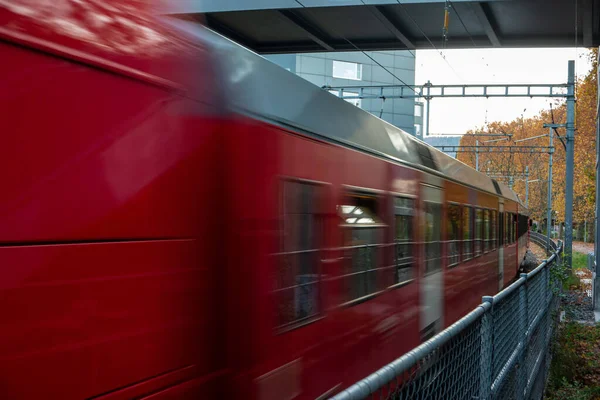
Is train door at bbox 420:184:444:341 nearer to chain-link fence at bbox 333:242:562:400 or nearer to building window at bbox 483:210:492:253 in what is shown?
chain-link fence at bbox 333:242:562:400

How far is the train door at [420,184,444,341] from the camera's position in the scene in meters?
8.59

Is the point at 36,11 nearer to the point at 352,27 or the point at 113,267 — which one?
the point at 113,267

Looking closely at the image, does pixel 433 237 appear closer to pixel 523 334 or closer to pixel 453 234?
pixel 453 234

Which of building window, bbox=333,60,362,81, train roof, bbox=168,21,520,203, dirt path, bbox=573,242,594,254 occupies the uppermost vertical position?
building window, bbox=333,60,362,81

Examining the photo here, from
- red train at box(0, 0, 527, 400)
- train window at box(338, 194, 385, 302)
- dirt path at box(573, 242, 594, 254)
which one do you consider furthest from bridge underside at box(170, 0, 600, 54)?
dirt path at box(573, 242, 594, 254)

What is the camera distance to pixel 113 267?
11.3ft

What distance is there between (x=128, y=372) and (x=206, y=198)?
3.64 feet

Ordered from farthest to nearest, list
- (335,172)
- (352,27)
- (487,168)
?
(487,168), (352,27), (335,172)

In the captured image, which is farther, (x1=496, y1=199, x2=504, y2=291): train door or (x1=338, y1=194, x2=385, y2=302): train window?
(x1=496, y1=199, x2=504, y2=291): train door

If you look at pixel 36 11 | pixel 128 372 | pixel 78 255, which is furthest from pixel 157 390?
pixel 36 11

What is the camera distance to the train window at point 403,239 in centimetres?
743

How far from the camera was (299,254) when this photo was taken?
509 cm

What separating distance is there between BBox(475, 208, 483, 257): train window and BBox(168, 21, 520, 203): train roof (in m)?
4.81

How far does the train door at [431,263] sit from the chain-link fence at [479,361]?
50.3 inches
